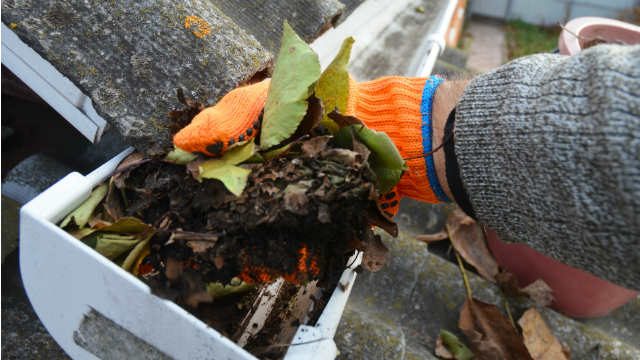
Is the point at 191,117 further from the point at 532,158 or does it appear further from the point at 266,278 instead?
the point at 532,158

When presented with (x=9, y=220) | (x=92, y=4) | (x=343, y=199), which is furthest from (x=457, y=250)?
(x=9, y=220)

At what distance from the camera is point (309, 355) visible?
0.73 meters

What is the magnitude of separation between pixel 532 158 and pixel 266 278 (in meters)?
0.49

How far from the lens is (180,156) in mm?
770

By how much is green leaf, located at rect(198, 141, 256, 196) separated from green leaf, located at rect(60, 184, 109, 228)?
199 millimetres

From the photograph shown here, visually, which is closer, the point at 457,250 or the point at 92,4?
the point at 92,4

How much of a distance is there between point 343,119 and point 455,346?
77 centimetres

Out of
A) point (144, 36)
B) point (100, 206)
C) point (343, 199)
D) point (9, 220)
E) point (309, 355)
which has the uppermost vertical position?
point (144, 36)

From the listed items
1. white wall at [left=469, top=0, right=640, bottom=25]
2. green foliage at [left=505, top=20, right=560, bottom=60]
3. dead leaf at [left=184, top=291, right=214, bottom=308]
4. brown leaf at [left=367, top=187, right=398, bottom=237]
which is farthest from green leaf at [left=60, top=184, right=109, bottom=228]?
white wall at [left=469, top=0, right=640, bottom=25]

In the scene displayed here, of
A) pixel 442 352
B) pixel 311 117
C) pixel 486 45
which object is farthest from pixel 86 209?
pixel 486 45

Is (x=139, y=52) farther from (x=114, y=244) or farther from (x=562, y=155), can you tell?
(x=562, y=155)

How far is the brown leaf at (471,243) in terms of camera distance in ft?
4.82

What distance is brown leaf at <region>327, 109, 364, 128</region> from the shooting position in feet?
2.47

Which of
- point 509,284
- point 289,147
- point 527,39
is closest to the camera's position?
point 289,147
